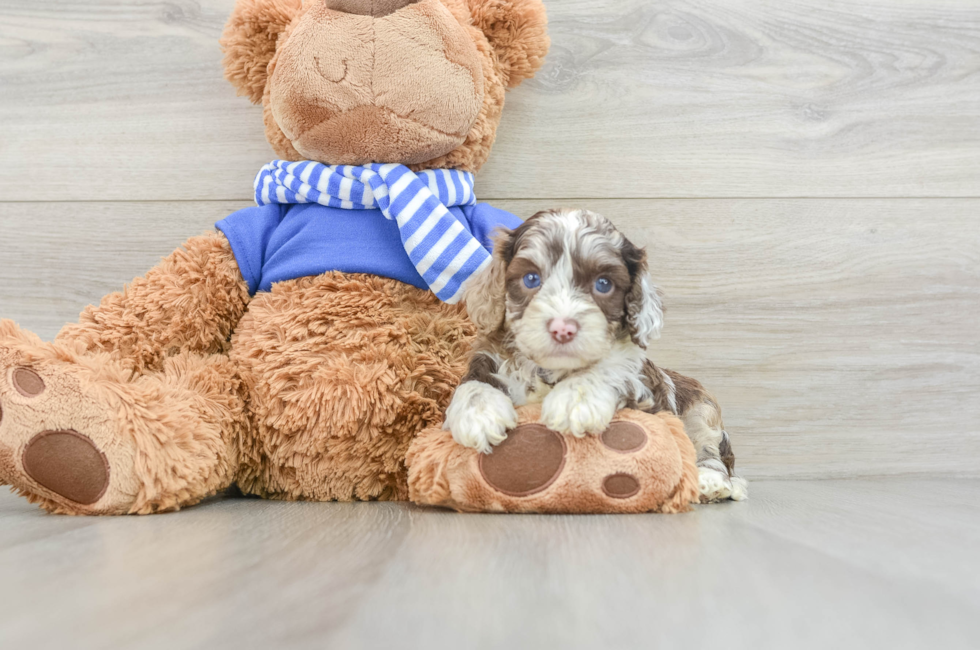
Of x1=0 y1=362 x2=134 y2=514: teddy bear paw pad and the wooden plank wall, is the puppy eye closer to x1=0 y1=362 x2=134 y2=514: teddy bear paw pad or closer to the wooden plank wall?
the wooden plank wall

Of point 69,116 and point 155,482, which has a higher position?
point 69,116

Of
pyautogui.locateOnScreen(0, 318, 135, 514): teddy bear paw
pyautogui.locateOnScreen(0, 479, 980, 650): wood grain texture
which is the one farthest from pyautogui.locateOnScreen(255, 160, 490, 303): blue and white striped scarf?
pyautogui.locateOnScreen(0, 318, 135, 514): teddy bear paw

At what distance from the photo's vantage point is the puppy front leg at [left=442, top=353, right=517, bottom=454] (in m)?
1.16

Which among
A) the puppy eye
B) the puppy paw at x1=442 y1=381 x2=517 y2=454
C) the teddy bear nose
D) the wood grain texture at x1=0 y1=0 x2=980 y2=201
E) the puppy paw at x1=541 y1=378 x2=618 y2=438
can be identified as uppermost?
the teddy bear nose

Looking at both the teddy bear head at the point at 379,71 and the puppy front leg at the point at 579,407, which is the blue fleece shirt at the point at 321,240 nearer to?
the teddy bear head at the point at 379,71

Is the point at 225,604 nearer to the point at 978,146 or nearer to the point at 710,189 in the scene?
the point at 710,189

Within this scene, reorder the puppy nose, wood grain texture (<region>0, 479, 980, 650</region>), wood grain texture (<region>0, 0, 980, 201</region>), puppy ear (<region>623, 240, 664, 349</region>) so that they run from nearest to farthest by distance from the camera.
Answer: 1. wood grain texture (<region>0, 479, 980, 650</region>)
2. the puppy nose
3. puppy ear (<region>623, 240, 664, 349</region>)
4. wood grain texture (<region>0, 0, 980, 201</region>)

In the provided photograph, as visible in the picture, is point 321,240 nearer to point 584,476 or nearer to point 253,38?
point 253,38

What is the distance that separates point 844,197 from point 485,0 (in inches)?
39.8

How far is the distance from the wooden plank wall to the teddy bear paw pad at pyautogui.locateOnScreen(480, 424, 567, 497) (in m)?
0.72

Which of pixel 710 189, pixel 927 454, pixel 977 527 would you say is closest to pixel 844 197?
pixel 710 189

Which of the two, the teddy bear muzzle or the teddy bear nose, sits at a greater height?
the teddy bear nose

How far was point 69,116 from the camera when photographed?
186 cm

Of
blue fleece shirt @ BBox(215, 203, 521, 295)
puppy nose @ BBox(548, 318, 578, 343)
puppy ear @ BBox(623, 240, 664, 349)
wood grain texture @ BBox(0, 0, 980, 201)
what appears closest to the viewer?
puppy nose @ BBox(548, 318, 578, 343)
